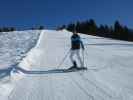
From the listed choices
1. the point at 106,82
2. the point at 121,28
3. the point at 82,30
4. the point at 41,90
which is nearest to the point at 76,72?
the point at 106,82

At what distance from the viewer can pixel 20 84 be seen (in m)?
12.2

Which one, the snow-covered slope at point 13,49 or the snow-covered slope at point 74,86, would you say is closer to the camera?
the snow-covered slope at point 74,86

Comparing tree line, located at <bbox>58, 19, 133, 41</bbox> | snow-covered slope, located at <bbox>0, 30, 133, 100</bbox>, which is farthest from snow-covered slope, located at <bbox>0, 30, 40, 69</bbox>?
tree line, located at <bbox>58, 19, 133, 41</bbox>

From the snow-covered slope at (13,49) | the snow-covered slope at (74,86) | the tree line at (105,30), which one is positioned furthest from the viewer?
the tree line at (105,30)

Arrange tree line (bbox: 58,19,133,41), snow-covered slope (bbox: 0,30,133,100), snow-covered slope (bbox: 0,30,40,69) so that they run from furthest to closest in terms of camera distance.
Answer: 1. tree line (bbox: 58,19,133,41)
2. snow-covered slope (bbox: 0,30,40,69)
3. snow-covered slope (bbox: 0,30,133,100)

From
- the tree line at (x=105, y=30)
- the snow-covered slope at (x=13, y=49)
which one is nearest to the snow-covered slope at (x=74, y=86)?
the snow-covered slope at (x=13, y=49)

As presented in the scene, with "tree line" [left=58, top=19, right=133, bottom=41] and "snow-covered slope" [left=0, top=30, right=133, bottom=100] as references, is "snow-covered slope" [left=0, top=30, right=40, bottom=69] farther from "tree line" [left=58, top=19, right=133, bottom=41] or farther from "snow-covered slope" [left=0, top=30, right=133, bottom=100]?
"tree line" [left=58, top=19, right=133, bottom=41]

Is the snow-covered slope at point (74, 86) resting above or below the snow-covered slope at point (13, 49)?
above

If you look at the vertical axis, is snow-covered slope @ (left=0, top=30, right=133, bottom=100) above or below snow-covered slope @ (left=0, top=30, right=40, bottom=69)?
above

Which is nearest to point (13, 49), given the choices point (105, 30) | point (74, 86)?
point (74, 86)

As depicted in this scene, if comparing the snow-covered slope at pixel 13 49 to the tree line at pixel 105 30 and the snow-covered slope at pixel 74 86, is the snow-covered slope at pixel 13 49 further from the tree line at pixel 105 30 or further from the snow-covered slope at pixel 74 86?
the tree line at pixel 105 30

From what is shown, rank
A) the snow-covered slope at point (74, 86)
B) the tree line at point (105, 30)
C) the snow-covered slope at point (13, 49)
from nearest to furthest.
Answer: the snow-covered slope at point (74, 86) < the snow-covered slope at point (13, 49) < the tree line at point (105, 30)

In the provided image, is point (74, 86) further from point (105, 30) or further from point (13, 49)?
point (105, 30)

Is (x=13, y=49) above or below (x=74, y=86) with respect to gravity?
below
